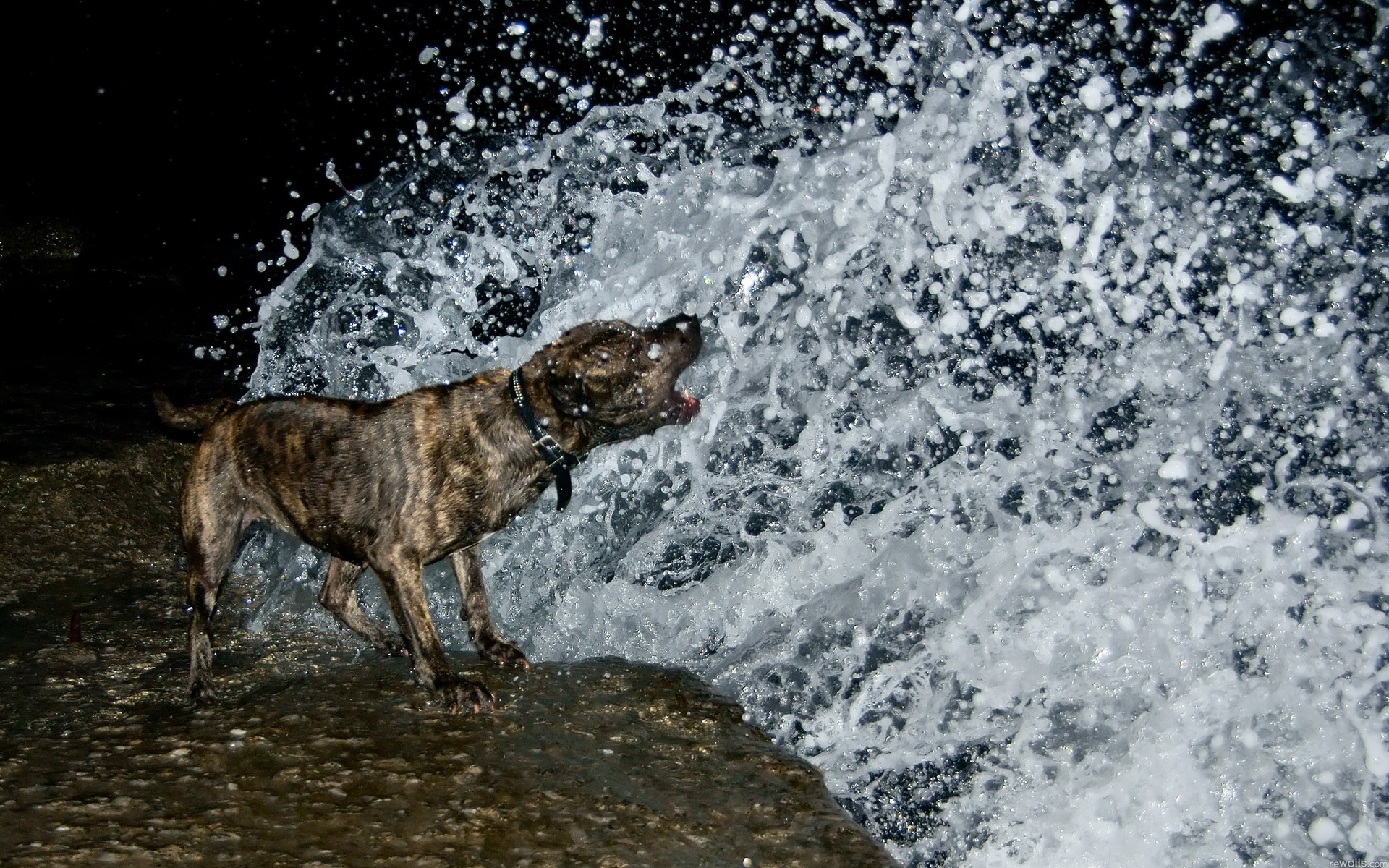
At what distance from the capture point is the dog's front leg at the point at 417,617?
3525 millimetres

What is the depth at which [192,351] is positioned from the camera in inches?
294

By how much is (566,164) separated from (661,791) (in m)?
3.64

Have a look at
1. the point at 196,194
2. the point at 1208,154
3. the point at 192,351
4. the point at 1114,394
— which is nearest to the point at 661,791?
the point at 1114,394

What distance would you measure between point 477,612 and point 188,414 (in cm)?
132

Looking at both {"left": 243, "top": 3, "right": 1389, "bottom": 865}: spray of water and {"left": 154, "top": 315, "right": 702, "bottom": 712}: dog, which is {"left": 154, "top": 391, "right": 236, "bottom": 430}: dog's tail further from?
A: {"left": 243, "top": 3, "right": 1389, "bottom": 865}: spray of water

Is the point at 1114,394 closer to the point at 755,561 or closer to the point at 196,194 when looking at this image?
the point at 755,561

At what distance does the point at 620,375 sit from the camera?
137 inches

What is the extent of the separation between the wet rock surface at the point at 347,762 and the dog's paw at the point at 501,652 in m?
0.07

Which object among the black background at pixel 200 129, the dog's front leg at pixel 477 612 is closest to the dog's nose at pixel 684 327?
the dog's front leg at pixel 477 612

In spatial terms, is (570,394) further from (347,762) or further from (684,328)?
(347,762)

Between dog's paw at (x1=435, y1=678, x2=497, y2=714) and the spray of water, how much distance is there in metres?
0.76

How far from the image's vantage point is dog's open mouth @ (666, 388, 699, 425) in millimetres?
3598

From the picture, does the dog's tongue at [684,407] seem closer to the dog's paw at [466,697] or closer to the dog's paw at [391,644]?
the dog's paw at [466,697]

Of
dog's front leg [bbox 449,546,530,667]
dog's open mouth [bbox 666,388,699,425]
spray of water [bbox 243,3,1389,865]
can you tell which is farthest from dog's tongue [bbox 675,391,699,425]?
dog's front leg [bbox 449,546,530,667]
